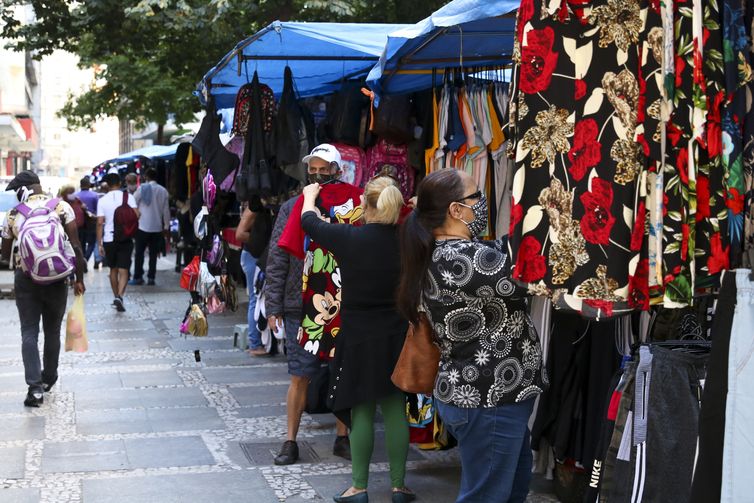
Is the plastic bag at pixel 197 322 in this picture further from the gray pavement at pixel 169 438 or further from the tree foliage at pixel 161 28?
the tree foliage at pixel 161 28

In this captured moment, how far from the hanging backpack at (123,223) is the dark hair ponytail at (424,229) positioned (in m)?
11.0

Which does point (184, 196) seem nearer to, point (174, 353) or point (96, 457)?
point (174, 353)

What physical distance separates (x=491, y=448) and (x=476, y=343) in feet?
1.32

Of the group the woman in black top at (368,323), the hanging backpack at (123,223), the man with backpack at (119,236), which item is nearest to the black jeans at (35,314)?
the woman in black top at (368,323)

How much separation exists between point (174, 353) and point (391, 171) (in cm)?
418

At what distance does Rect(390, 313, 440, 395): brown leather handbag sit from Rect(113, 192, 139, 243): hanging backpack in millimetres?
10779

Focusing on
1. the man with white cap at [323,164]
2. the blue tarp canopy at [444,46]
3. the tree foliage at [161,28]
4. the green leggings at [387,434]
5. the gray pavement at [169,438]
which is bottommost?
the gray pavement at [169,438]

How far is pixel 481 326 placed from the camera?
395 cm

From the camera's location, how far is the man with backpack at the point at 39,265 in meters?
7.64

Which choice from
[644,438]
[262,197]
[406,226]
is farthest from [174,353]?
[644,438]

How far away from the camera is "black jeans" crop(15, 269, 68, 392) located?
780cm

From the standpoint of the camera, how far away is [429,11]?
1390 cm

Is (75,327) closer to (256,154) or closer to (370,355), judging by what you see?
(256,154)

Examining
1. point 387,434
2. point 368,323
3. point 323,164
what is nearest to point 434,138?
point 323,164
